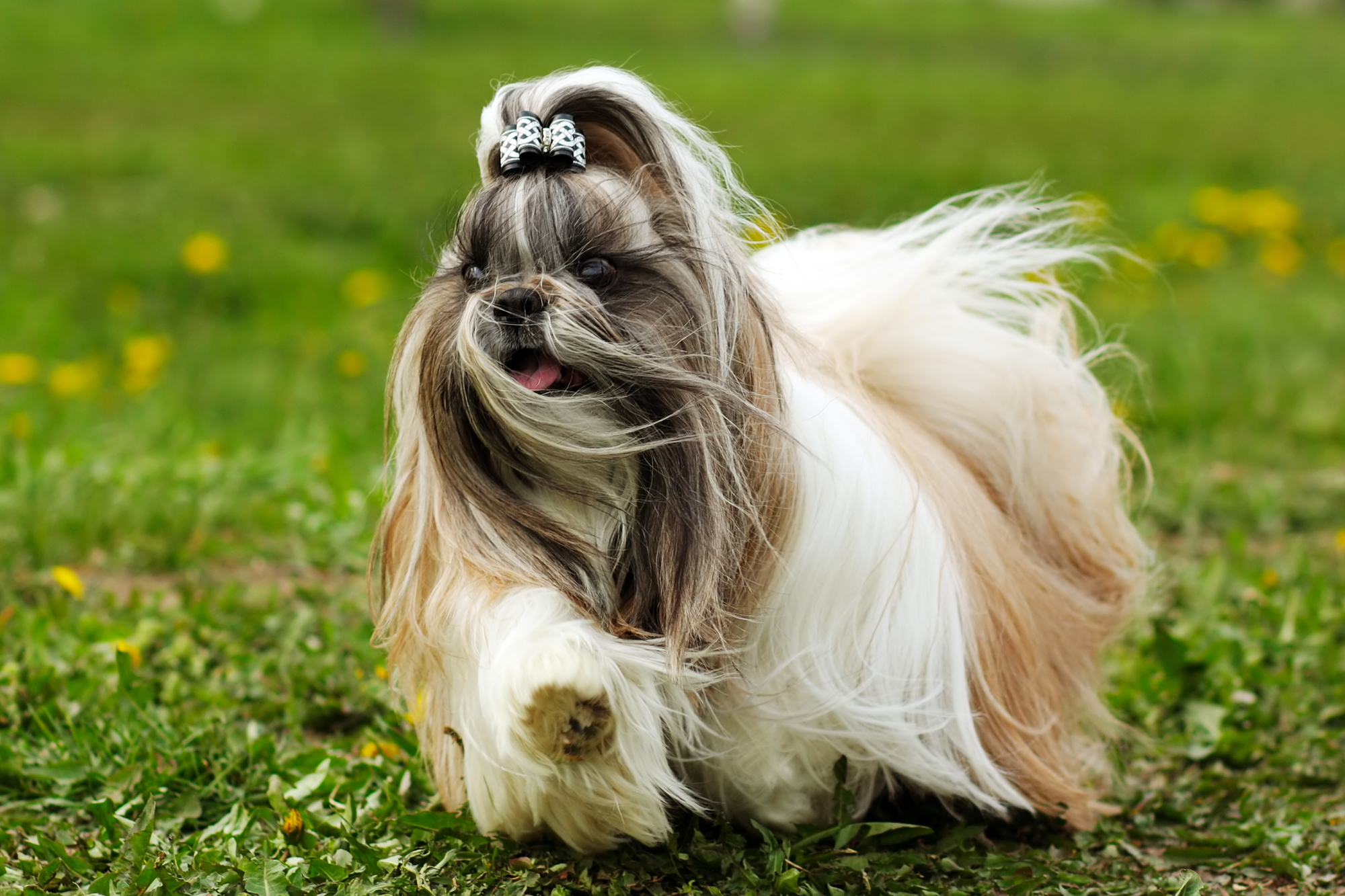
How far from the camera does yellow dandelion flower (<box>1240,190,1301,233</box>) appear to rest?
27.8ft

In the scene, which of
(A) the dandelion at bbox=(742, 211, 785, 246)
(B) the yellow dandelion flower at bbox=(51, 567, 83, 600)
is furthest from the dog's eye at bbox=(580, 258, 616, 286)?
(B) the yellow dandelion flower at bbox=(51, 567, 83, 600)

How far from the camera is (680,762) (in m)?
2.60

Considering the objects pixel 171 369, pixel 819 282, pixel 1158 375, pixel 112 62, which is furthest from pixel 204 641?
pixel 112 62

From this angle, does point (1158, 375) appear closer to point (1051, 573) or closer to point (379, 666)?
point (1051, 573)

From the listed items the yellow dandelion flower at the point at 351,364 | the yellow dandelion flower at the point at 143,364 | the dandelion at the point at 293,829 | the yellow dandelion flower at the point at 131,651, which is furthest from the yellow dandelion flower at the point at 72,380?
the dandelion at the point at 293,829

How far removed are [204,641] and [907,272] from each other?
1917mm

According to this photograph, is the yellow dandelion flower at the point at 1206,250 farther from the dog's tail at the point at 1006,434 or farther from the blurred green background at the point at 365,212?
the dog's tail at the point at 1006,434

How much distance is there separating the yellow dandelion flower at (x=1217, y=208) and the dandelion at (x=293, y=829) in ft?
24.1

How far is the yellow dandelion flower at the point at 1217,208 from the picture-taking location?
8.62 m

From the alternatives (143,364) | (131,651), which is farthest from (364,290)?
(131,651)

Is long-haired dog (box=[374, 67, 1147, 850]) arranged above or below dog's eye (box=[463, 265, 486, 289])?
below

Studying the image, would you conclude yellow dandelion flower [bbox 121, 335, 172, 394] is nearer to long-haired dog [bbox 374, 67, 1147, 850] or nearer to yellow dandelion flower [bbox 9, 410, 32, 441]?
yellow dandelion flower [bbox 9, 410, 32, 441]

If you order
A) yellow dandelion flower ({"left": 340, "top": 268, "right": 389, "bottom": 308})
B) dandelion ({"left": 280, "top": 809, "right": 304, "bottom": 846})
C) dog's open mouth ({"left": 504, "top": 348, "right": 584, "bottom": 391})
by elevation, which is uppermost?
dog's open mouth ({"left": 504, "top": 348, "right": 584, "bottom": 391})

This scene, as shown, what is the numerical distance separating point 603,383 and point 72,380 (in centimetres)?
426
